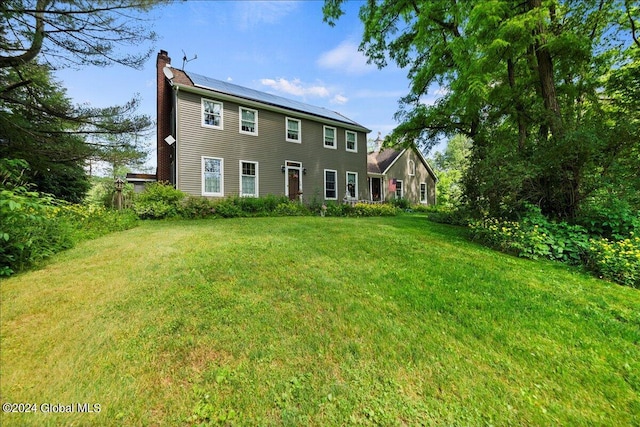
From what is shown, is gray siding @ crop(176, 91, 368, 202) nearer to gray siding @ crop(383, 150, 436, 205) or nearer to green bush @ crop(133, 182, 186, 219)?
green bush @ crop(133, 182, 186, 219)

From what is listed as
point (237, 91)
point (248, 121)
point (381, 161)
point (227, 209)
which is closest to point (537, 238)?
point (227, 209)

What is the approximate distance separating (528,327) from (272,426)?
2.61 meters

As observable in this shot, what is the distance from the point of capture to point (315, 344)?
2.20 metres

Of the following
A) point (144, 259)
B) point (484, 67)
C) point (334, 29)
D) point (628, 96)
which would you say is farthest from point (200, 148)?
point (628, 96)

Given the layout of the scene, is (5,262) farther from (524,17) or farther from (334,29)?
(334,29)

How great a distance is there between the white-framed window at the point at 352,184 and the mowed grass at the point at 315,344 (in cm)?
1223

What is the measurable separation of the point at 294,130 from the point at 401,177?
10665 millimetres

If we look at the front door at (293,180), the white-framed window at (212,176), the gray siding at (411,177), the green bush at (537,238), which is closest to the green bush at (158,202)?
the white-framed window at (212,176)

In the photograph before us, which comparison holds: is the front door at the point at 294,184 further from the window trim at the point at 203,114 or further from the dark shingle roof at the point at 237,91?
the window trim at the point at 203,114

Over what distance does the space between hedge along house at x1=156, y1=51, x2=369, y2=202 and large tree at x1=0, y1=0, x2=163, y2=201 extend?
1.81 m

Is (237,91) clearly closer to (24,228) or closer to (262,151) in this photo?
(262,151)

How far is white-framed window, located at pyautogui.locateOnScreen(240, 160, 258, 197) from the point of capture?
39.9ft

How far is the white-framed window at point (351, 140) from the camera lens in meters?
16.1

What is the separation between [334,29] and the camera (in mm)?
10125
